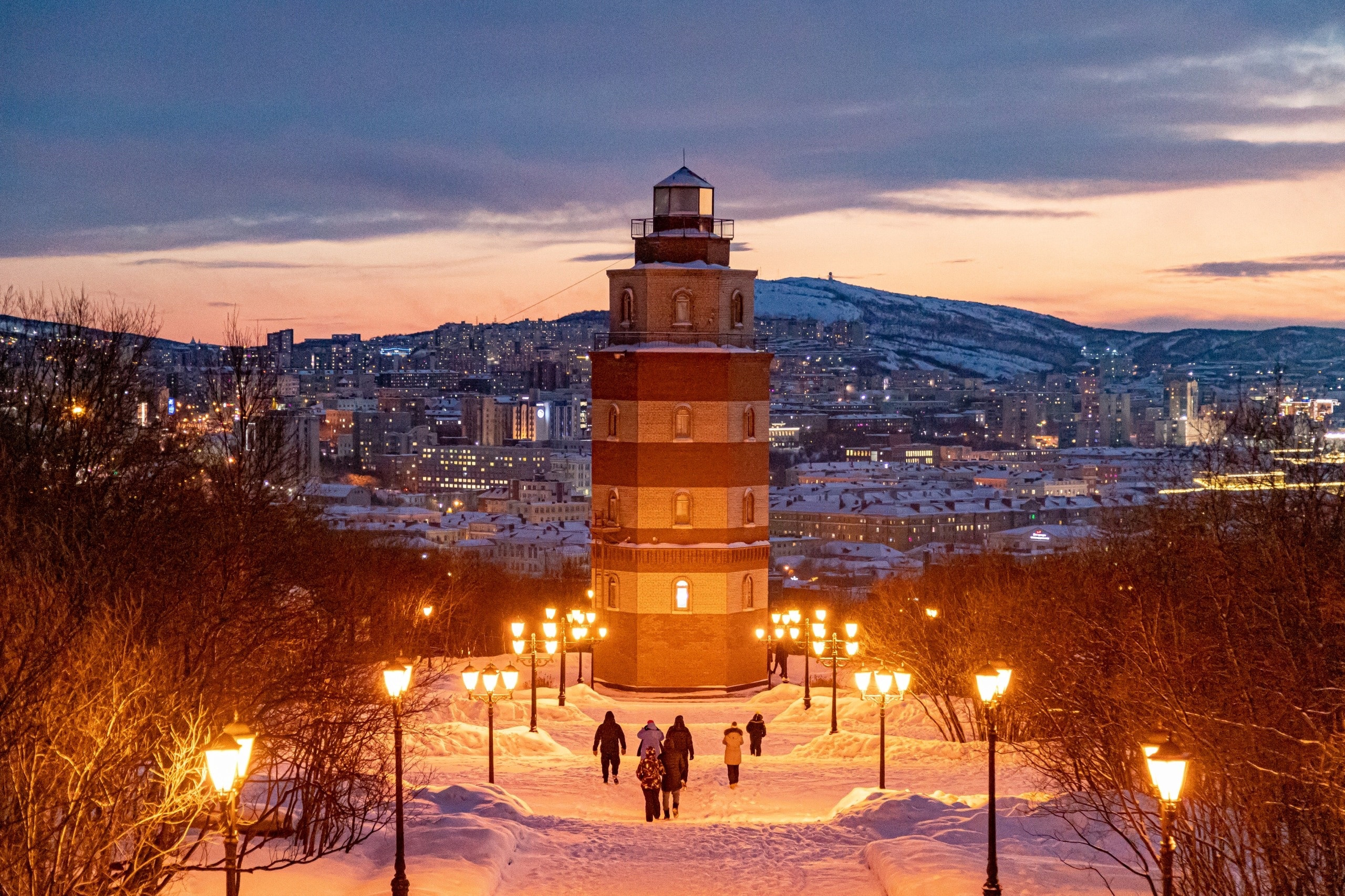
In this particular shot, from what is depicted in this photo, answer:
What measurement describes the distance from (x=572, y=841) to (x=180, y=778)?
6.38 m

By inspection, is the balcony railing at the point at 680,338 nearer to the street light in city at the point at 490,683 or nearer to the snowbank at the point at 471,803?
the street light in city at the point at 490,683

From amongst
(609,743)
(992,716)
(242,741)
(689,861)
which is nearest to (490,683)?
(609,743)

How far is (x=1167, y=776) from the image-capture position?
36.6ft

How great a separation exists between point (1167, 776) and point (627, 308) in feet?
89.4

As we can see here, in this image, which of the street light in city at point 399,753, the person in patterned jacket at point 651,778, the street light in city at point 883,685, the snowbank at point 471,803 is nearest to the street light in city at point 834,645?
the street light in city at point 883,685

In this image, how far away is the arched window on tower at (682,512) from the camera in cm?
3747

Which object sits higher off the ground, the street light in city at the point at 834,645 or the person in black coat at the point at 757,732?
the street light in city at the point at 834,645

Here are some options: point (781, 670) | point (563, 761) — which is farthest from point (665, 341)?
point (563, 761)

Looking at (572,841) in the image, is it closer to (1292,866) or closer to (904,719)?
(1292,866)

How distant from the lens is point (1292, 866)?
12.4m

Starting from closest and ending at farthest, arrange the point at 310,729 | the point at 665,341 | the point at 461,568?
the point at 310,729, the point at 665,341, the point at 461,568

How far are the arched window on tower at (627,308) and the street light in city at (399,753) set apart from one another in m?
22.3

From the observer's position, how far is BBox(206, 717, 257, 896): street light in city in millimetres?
10945

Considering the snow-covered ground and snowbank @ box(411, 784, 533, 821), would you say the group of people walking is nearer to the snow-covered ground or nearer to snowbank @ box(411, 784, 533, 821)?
the snow-covered ground
